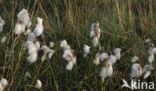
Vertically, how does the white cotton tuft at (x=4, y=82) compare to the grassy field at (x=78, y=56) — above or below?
above

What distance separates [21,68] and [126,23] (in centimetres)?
152

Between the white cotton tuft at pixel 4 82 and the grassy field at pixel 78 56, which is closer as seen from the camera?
the white cotton tuft at pixel 4 82

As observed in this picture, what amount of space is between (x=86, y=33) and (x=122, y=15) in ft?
2.08

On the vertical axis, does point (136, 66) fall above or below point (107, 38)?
above

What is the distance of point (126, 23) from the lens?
3.07m

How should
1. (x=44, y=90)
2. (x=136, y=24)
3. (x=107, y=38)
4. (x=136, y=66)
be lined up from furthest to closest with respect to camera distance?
(x=136, y=24) < (x=107, y=38) < (x=44, y=90) < (x=136, y=66)

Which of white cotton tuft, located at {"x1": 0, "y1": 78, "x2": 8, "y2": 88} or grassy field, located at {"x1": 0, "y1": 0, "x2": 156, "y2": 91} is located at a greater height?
white cotton tuft, located at {"x1": 0, "y1": 78, "x2": 8, "y2": 88}

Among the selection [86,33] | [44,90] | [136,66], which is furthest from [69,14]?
[136,66]

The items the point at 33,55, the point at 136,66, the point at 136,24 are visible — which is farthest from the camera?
the point at 136,24

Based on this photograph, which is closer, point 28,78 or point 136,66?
point 136,66

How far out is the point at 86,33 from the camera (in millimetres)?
2766

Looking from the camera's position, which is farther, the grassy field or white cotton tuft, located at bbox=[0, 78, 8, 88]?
the grassy field

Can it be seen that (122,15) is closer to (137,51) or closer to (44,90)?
(137,51)

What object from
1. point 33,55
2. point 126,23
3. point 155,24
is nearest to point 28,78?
point 33,55
